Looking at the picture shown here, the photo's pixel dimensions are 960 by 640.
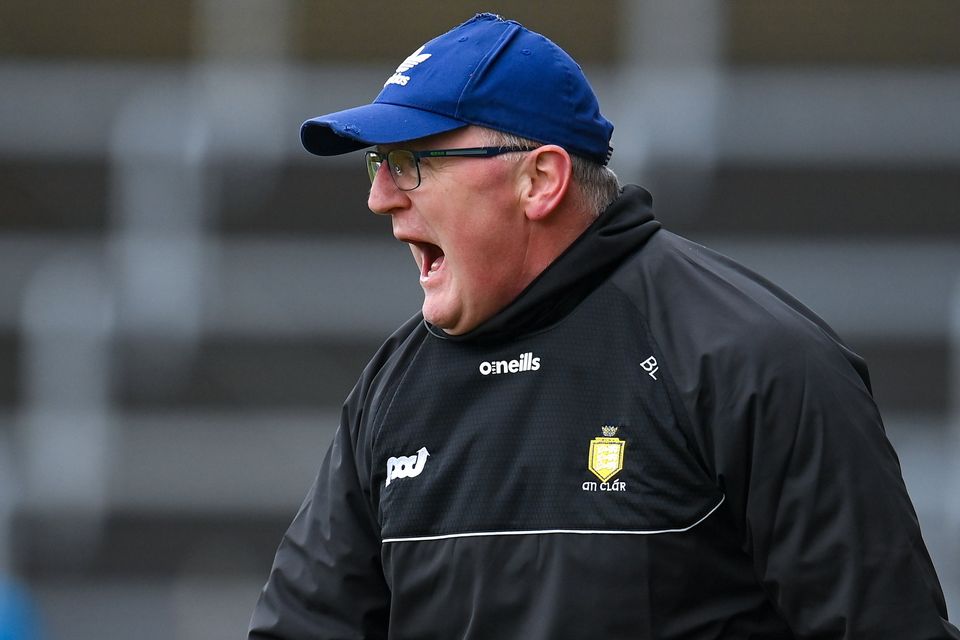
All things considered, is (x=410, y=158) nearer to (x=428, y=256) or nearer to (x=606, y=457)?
(x=428, y=256)

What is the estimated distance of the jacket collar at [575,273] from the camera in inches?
88.4

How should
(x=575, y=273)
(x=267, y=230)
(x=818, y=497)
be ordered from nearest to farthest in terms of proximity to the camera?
(x=818, y=497) → (x=575, y=273) → (x=267, y=230)

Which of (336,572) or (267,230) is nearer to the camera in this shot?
(336,572)

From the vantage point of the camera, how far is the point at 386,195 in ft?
7.58

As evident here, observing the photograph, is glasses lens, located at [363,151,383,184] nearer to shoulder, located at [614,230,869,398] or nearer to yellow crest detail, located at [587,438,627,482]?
shoulder, located at [614,230,869,398]

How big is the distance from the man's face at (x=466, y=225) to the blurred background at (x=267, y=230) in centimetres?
332

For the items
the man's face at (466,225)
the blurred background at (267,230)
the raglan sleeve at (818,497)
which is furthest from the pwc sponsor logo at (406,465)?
the blurred background at (267,230)

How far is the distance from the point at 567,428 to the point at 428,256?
0.38 metres

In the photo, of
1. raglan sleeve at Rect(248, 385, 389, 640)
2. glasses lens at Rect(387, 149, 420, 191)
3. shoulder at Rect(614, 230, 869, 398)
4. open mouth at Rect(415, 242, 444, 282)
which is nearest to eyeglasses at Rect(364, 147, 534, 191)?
glasses lens at Rect(387, 149, 420, 191)

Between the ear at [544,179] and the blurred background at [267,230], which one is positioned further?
the blurred background at [267,230]

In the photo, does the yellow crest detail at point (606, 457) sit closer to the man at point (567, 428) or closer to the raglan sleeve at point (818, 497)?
the man at point (567, 428)

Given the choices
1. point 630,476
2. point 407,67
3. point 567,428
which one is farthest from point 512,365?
point 407,67

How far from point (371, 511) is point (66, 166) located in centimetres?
395

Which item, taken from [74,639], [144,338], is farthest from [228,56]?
[74,639]
